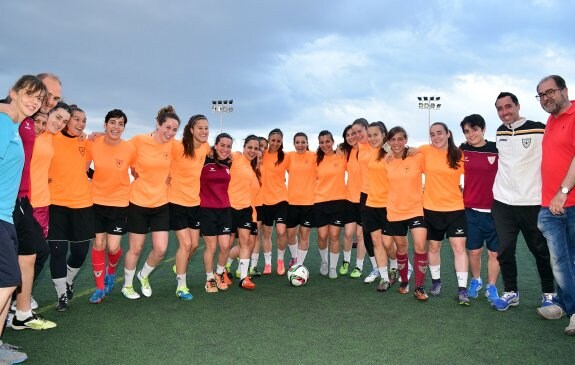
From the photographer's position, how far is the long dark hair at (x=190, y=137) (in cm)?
673

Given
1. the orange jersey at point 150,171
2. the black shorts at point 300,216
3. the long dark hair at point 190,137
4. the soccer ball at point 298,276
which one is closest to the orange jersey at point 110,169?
the orange jersey at point 150,171

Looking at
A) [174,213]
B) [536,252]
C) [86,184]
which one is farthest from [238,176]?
[536,252]

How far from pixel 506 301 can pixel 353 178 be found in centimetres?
313

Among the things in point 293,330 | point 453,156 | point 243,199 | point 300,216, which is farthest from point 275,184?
point 293,330

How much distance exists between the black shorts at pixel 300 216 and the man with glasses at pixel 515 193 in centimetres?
321

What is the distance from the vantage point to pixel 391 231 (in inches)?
271

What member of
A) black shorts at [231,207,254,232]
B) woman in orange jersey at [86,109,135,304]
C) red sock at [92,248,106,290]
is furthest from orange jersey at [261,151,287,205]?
red sock at [92,248,106,290]

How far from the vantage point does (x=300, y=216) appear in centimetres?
856

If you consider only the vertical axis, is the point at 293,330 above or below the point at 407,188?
below

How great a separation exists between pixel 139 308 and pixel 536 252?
190 inches

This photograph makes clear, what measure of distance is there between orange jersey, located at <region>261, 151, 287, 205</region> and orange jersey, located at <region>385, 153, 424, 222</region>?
228 cm

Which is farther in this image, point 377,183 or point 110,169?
point 377,183

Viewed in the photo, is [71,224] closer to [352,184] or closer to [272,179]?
[272,179]

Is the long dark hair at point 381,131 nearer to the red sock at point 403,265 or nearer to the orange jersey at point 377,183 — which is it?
the orange jersey at point 377,183
